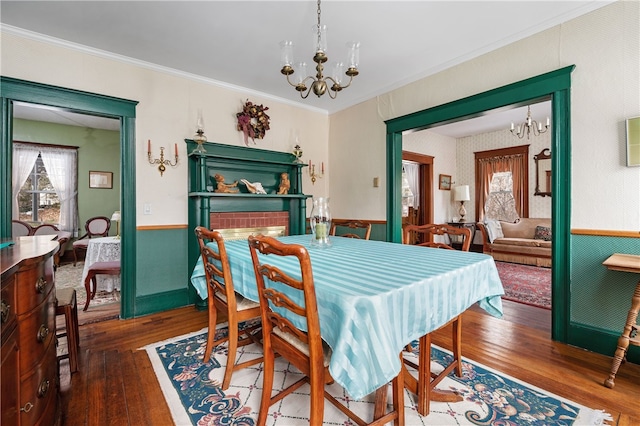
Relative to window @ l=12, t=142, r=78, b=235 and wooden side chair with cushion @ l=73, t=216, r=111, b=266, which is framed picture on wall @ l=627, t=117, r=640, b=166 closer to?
wooden side chair with cushion @ l=73, t=216, r=111, b=266

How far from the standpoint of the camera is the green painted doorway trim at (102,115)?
7.86 feet

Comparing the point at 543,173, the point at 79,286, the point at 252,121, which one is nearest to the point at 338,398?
the point at 252,121

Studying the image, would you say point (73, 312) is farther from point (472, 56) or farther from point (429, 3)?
point (472, 56)

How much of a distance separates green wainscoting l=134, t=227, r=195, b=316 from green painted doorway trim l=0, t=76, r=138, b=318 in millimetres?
73

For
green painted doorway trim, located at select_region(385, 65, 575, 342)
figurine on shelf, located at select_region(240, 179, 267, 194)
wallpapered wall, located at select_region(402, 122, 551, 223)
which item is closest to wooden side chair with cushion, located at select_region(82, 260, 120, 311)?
figurine on shelf, located at select_region(240, 179, 267, 194)

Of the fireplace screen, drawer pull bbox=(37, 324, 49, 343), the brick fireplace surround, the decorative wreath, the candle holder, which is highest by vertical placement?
the decorative wreath

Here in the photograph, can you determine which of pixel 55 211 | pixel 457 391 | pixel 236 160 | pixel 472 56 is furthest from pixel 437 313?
pixel 55 211

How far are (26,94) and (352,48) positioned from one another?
2770 mm

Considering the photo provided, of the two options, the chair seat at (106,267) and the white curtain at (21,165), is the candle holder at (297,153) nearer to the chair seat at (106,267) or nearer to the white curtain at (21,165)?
the chair seat at (106,267)

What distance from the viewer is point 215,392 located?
169 centimetres

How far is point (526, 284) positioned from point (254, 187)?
12.6ft

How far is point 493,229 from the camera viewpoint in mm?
5637

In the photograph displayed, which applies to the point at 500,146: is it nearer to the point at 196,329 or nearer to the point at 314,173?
the point at 314,173

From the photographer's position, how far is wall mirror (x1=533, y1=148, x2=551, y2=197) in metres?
5.59
